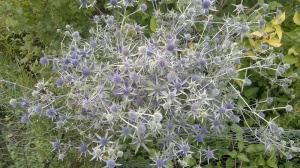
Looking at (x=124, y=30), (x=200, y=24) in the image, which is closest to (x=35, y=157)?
(x=124, y=30)

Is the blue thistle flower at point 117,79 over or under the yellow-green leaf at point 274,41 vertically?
over

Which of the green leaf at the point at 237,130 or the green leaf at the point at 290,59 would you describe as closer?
the green leaf at the point at 237,130

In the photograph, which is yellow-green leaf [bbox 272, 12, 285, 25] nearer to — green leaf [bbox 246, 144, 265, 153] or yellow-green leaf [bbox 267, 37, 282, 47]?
yellow-green leaf [bbox 267, 37, 282, 47]

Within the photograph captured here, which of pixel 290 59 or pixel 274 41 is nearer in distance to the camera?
pixel 274 41

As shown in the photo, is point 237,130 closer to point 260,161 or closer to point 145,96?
point 260,161

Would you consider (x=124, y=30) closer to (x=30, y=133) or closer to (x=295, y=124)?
(x=30, y=133)

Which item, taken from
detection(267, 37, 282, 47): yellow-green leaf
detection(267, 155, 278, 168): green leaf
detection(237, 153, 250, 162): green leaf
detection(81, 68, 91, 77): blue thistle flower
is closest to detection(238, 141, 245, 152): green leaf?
detection(237, 153, 250, 162): green leaf

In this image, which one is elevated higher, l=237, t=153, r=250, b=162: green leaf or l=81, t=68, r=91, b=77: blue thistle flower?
l=81, t=68, r=91, b=77: blue thistle flower

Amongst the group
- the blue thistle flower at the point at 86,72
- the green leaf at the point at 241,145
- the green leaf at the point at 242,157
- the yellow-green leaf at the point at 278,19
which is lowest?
the green leaf at the point at 242,157

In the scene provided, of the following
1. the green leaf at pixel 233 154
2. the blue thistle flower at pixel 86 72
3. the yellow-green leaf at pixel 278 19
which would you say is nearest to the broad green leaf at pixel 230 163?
the green leaf at pixel 233 154

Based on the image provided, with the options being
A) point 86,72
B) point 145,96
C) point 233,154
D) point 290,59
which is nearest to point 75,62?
point 86,72

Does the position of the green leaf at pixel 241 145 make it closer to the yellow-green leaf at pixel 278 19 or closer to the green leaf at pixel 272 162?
the green leaf at pixel 272 162

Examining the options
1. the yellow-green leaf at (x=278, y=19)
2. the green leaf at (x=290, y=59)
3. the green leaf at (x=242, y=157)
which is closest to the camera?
the green leaf at (x=242, y=157)
